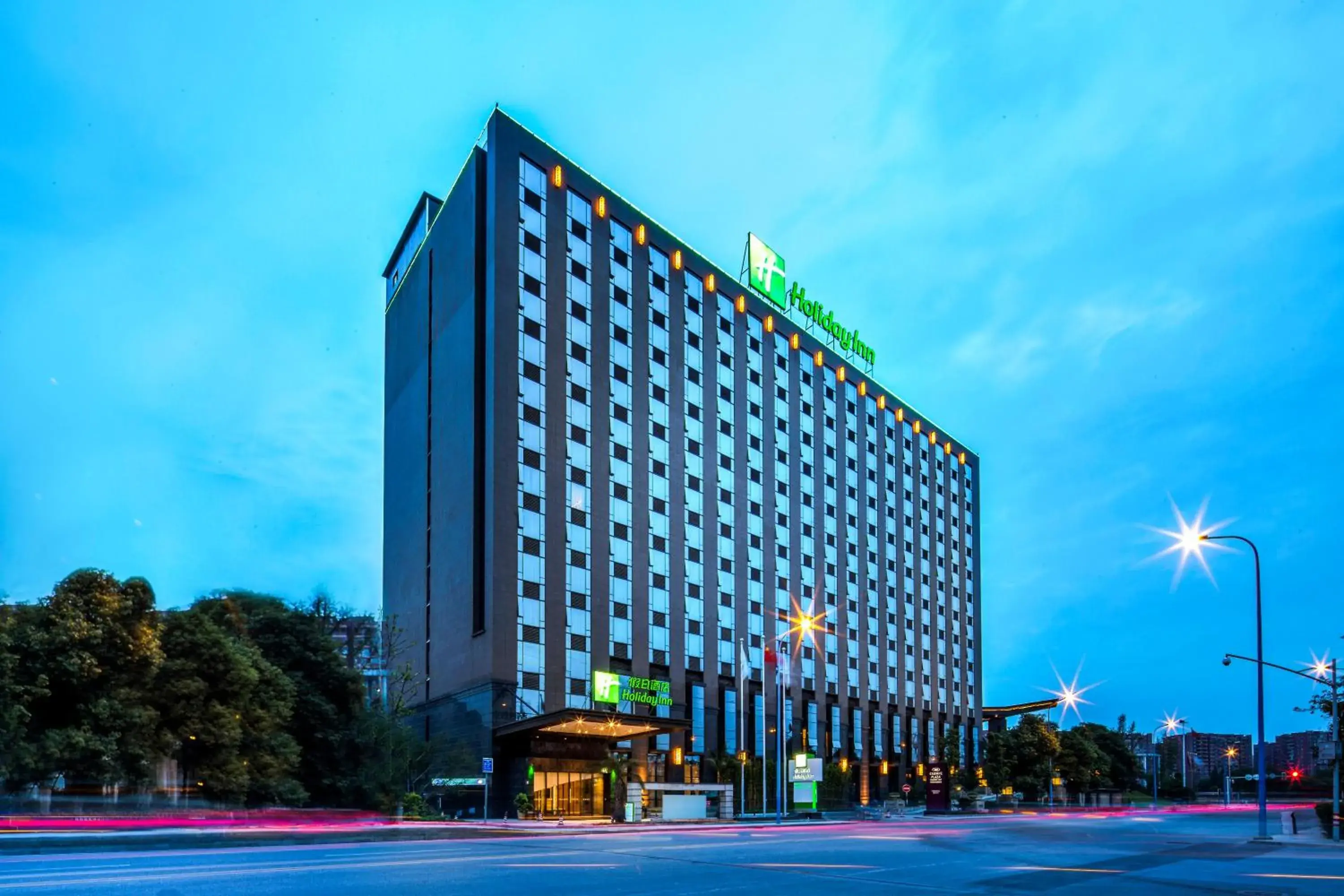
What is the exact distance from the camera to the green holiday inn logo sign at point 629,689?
70688 millimetres

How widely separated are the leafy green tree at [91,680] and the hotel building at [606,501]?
80.4ft

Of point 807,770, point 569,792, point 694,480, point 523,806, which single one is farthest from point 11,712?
point 694,480

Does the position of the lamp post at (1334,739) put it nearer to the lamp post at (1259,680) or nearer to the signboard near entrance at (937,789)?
the lamp post at (1259,680)

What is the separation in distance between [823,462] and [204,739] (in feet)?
256

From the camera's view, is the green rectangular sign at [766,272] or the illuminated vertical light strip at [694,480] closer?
the illuminated vertical light strip at [694,480]

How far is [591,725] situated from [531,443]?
70.6 ft

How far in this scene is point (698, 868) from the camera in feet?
69.9

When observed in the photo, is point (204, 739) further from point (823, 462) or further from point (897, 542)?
point (897, 542)

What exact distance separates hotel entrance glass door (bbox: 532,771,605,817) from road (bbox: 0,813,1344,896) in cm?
3242

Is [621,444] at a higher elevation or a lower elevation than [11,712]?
higher

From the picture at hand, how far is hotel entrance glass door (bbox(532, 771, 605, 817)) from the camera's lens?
2589 inches

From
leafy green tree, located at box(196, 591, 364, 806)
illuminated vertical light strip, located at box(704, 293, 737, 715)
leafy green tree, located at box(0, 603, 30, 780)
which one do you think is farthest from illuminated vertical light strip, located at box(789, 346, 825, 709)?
leafy green tree, located at box(0, 603, 30, 780)

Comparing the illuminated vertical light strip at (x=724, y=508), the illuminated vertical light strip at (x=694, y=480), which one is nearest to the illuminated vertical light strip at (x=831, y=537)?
the illuminated vertical light strip at (x=724, y=508)

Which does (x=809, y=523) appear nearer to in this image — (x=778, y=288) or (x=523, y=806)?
(x=778, y=288)
